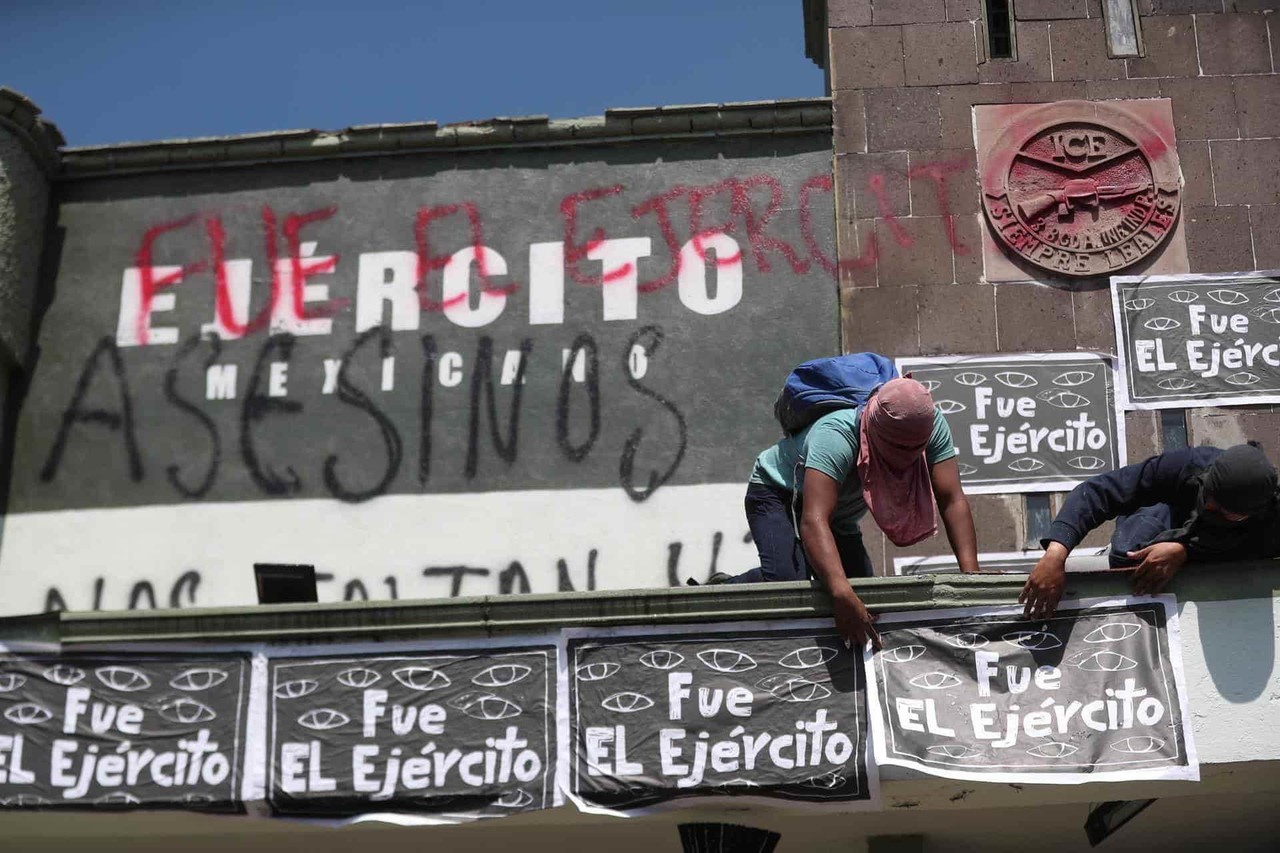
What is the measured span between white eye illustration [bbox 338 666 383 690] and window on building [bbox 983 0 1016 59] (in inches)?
269

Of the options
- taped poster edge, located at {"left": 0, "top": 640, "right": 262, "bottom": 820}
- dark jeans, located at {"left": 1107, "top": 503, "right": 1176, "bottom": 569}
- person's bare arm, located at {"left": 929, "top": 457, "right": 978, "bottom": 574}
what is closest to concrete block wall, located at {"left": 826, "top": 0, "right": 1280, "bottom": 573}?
dark jeans, located at {"left": 1107, "top": 503, "right": 1176, "bottom": 569}

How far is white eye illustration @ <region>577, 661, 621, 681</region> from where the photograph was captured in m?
7.36

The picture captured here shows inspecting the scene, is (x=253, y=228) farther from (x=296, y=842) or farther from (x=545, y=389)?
(x=296, y=842)

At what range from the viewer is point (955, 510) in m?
7.50

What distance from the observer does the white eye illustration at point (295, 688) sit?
7.50 meters

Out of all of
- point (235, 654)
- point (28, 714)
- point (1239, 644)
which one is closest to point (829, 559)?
point (1239, 644)

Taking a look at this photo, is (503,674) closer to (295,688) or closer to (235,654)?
(295,688)

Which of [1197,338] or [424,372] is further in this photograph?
[424,372]

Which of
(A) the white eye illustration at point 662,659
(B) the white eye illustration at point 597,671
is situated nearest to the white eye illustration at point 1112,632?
(A) the white eye illustration at point 662,659

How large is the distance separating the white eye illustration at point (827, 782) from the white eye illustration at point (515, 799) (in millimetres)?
1188

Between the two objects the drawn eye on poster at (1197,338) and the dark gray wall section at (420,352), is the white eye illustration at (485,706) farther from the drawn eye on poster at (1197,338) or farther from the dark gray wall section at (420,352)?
the drawn eye on poster at (1197,338)

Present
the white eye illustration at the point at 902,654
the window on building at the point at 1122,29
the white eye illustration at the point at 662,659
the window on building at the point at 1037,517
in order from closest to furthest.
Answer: the white eye illustration at the point at 902,654, the white eye illustration at the point at 662,659, the window on building at the point at 1037,517, the window on building at the point at 1122,29

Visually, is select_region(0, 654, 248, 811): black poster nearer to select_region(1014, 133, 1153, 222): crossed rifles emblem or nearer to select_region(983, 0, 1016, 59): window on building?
select_region(1014, 133, 1153, 222): crossed rifles emblem

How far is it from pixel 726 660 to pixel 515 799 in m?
1.09
